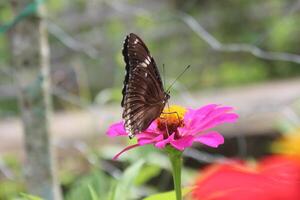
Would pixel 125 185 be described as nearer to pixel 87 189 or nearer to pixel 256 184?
pixel 87 189

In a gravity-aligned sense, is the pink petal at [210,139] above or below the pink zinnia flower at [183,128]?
below

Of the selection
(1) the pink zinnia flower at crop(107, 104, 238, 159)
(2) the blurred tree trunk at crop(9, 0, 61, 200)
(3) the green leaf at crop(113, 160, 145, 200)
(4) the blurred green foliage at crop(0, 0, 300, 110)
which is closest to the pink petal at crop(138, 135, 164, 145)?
(1) the pink zinnia flower at crop(107, 104, 238, 159)

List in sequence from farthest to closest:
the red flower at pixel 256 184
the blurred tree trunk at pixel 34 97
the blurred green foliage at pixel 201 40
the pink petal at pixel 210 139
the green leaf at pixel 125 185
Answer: the blurred green foliage at pixel 201 40 → the blurred tree trunk at pixel 34 97 → the green leaf at pixel 125 185 → the pink petal at pixel 210 139 → the red flower at pixel 256 184

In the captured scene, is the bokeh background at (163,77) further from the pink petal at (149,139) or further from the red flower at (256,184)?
the pink petal at (149,139)

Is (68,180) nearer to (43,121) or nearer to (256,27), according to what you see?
(43,121)

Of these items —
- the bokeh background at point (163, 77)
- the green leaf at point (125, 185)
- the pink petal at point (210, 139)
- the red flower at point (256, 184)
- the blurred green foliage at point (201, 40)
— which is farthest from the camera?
the blurred green foliage at point (201, 40)

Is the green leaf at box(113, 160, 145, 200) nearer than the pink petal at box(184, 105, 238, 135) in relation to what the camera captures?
No

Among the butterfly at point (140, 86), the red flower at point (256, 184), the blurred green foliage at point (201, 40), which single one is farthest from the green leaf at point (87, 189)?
the blurred green foliage at point (201, 40)

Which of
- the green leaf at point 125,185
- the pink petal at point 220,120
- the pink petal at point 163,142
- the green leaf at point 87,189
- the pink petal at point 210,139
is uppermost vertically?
the pink petal at point 220,120

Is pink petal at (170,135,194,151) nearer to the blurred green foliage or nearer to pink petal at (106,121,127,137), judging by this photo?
pink petal at (106,121,127,137)
